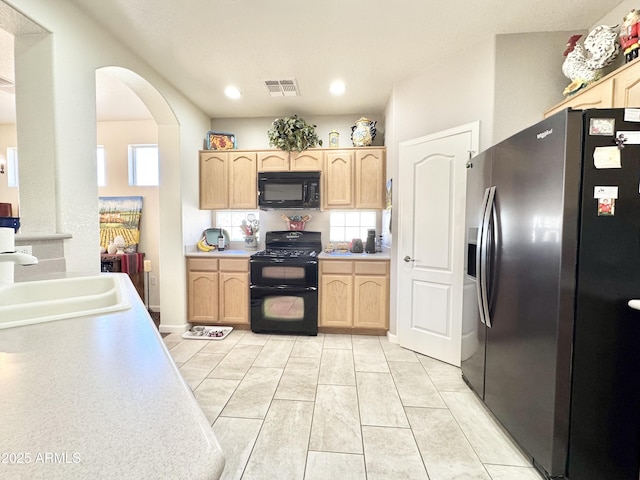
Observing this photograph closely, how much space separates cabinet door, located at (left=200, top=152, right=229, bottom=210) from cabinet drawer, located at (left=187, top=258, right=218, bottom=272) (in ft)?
2.38

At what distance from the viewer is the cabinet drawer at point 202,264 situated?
3.49m

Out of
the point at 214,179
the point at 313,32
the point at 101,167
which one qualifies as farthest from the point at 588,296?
the point at 101,167

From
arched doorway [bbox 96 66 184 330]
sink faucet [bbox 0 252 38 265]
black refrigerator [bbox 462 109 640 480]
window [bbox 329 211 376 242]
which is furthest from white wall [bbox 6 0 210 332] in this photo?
black refrigerator [bbox 462 109 640 480]

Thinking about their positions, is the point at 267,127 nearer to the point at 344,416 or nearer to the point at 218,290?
the point at 218,290

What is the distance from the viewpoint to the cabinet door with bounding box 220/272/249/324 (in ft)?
11.4

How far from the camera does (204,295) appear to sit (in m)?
3.51

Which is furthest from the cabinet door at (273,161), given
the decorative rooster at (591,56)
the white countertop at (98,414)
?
the white countertop at (98,414)

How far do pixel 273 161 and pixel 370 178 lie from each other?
1.22 meters

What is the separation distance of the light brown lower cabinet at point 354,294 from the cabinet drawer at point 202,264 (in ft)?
4.28

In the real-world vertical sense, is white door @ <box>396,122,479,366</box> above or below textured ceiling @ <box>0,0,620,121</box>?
below

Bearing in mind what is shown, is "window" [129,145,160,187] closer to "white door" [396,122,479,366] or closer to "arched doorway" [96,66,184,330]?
"arched doorway" [96,66,184,330]

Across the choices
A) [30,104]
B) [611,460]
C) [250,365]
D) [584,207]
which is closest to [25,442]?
[584,207]

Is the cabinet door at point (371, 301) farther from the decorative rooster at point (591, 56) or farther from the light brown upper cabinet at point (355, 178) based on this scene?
the decorative rooster at point (591, 56)

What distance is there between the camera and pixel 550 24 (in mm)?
2139
